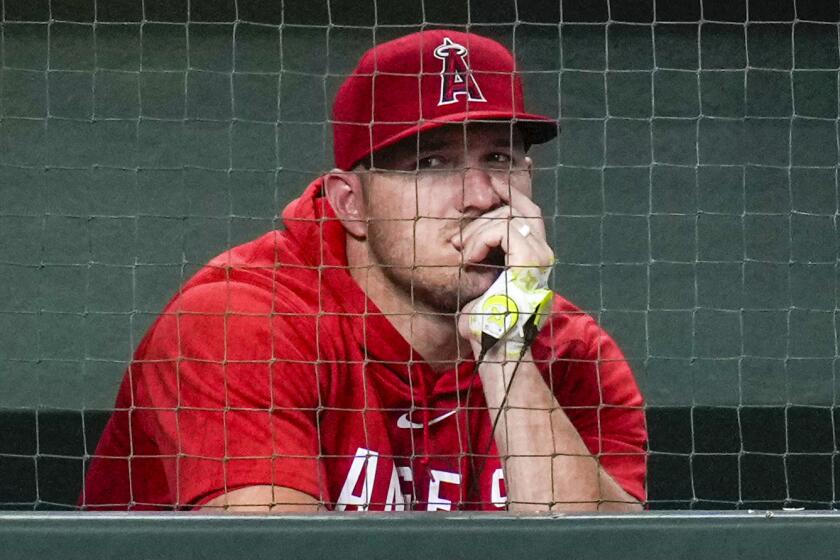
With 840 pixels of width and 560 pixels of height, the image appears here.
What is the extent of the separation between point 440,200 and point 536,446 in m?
0.40

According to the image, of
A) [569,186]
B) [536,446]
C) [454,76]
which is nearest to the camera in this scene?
[536,446]

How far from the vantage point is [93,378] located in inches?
132

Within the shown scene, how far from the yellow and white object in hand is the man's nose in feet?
0.40

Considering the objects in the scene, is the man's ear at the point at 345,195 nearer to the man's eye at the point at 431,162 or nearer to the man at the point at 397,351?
the man at the point at 397,351

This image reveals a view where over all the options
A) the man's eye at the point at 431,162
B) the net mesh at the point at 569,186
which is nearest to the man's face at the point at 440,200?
the man's eye at the point at 431,162

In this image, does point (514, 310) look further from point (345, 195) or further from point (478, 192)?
point (345, 195)

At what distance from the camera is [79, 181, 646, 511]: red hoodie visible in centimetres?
203

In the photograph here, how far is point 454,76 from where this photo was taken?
2303mm

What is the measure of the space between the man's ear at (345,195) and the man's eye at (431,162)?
0.14m

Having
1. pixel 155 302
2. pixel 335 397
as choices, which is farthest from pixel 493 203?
pixel 155 302

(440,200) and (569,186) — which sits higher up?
(569,186)

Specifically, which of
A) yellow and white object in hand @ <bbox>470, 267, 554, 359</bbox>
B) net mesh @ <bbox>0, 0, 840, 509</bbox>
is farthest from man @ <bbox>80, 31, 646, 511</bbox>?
net mesh @ <bbox>0, 0, 840, 509</bbox>

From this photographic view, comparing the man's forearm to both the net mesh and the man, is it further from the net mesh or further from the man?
the net mesh

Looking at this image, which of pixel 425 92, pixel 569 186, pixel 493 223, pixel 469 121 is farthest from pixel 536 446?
pixel 569 186
